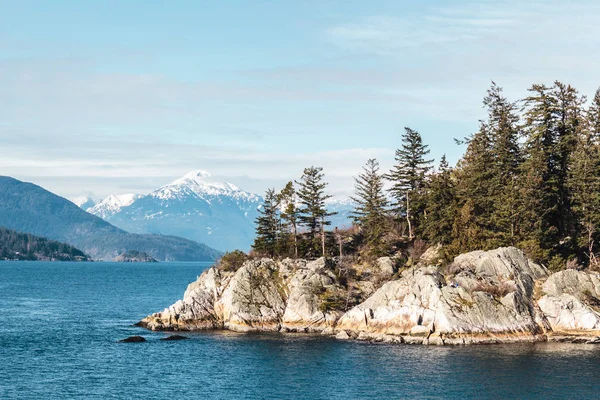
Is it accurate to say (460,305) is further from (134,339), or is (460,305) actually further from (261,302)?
(134,339)

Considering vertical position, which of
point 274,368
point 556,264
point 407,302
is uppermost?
point 556,264

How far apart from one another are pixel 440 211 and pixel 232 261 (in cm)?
3310

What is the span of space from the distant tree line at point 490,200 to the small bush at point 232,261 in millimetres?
5573

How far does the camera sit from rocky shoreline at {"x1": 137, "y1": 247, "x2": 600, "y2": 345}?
252ft

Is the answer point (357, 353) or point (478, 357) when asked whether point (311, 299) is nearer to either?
point (357, 353)

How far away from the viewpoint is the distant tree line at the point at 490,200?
293 feet

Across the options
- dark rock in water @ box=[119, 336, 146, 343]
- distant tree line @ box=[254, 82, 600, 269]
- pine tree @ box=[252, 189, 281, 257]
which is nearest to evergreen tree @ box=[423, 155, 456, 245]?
distant tree line @ box=[254, 82, 600, 269]

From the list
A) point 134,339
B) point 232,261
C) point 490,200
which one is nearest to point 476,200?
point 490,200

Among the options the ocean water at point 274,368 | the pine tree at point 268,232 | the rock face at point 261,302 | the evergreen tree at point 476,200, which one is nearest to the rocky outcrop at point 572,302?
the ocean water at point 274,368

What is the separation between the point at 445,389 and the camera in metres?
55.8

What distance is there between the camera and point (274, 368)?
6544cm

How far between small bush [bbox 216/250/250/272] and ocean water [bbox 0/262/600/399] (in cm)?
1798

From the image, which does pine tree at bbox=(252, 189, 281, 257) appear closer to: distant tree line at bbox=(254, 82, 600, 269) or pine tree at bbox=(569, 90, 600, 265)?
distant tree line at bbox=(254, 82, 600, 269)

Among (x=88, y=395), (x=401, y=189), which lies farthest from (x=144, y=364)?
(x=401, y=189)
